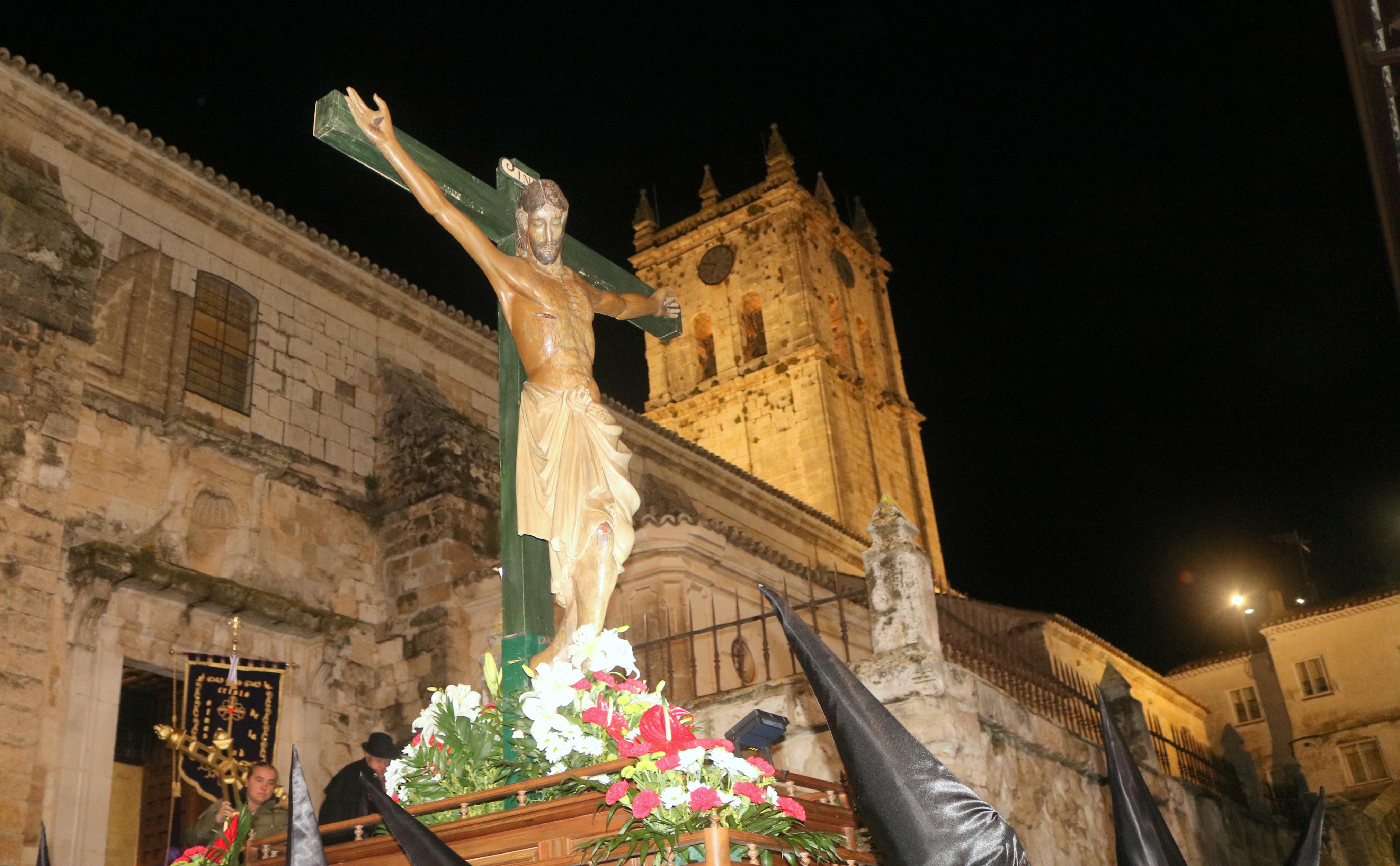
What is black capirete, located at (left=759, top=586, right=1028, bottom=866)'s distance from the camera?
307 cm

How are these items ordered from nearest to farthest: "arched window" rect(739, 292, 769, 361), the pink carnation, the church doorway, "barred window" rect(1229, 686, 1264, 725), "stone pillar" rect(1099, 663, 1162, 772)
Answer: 1. the pink carnation
2. the church doorway
3. "stone pillar" rect(1099, 663, 1162, 772)
4. "barred window" rect(1229, 686, 1264, 725)
5. "arched window" rect(739, 292, 769, 361)

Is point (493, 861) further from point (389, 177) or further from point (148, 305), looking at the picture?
point (148, 305)

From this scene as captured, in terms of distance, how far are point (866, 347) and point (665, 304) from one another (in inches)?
1290

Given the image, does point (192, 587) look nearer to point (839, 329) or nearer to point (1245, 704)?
point (839, 329)

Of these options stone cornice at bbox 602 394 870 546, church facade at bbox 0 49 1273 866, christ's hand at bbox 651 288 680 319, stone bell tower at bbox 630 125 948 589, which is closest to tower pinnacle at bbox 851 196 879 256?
stone bell tower at bbox 630 125 948 589

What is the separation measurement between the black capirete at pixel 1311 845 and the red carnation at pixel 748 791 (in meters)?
2.09

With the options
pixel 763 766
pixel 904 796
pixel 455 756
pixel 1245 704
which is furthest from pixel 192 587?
pixel 1245 704

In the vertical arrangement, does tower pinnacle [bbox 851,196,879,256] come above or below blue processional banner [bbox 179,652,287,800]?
above

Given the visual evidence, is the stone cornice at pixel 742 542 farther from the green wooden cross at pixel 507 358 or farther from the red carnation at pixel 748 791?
the red carnation at pixel 748 791

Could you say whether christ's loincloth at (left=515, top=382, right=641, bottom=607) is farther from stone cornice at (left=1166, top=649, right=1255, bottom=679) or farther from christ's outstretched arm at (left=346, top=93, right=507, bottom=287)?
stone cornice at (left=1166, top=649, right=1255, bottom=679)

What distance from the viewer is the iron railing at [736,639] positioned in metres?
10.6

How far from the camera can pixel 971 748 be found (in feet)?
29.1

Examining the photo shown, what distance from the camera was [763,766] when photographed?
3.86m

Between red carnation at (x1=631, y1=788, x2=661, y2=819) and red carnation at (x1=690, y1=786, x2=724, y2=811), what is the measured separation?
11cm
